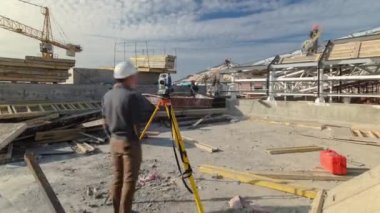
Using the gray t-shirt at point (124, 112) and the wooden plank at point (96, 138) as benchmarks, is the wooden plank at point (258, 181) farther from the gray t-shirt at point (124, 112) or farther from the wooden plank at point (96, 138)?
the wooden plank at point (96, 138)

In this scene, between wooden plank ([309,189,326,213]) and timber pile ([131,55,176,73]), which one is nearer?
wooden plank ([309,189,326,213])

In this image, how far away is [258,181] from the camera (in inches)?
235

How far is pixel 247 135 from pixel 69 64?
36.7 ft

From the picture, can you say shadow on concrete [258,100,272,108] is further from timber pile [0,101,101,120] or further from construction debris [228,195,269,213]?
construction debris [228,195,269,213]

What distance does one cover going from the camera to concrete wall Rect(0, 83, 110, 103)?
13742mm

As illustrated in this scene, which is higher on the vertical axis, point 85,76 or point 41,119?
point 85,76

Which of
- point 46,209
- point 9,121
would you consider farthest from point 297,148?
point 9,121

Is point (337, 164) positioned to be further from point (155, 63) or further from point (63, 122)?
point (155, 63)

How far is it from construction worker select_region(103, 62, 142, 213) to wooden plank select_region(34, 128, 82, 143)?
6.33 metres

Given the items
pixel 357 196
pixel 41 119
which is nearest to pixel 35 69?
pixel 41 119

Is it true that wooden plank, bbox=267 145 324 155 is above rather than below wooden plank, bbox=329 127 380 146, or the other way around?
below

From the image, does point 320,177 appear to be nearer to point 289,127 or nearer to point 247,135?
point 247,135

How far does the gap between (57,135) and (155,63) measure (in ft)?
45.1

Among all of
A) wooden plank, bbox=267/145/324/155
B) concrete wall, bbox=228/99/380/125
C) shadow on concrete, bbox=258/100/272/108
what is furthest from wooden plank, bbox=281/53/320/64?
wooden plank, bbox=267/145/324/155
